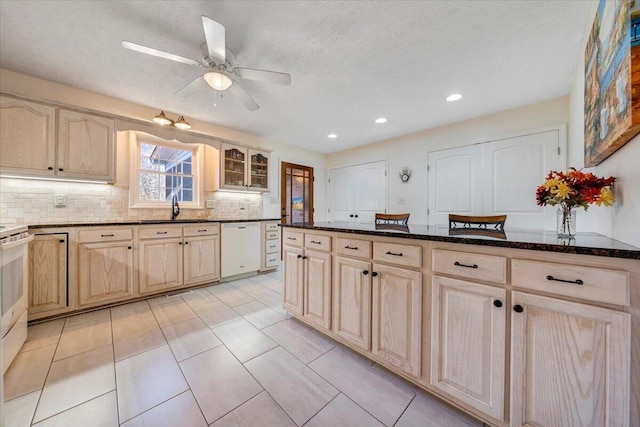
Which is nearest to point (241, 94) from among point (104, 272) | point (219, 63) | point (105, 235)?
point (219, 63)

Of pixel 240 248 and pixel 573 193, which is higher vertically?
pixel 573 193

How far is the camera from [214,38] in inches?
60.5

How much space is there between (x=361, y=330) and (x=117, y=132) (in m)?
3.46

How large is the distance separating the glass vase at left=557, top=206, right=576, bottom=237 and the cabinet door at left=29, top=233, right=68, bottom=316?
A: 12.9 ft

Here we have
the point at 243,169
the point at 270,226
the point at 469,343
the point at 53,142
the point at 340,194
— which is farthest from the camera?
the point at 340,194

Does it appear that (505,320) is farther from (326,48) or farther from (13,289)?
(13,289)

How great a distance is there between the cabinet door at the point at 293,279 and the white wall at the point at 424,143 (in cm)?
275

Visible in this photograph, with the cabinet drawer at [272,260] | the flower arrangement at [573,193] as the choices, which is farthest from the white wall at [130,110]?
the flower arrangement at [573,193]

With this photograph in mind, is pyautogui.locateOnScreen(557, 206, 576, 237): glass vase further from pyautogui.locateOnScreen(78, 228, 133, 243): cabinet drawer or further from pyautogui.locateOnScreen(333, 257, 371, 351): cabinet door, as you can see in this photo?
pyautogui.locateOnScreen(78, 228, 133, 243): cabinet drawer

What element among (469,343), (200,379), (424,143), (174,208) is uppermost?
(424,143)

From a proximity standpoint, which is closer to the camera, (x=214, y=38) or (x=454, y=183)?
(x=214, y=38)

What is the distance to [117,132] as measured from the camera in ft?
9.15

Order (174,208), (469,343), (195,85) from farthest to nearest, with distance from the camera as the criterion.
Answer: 1. (174,208)
2. (195,85)
3. (469,343)

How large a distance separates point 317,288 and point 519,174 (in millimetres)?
3128
